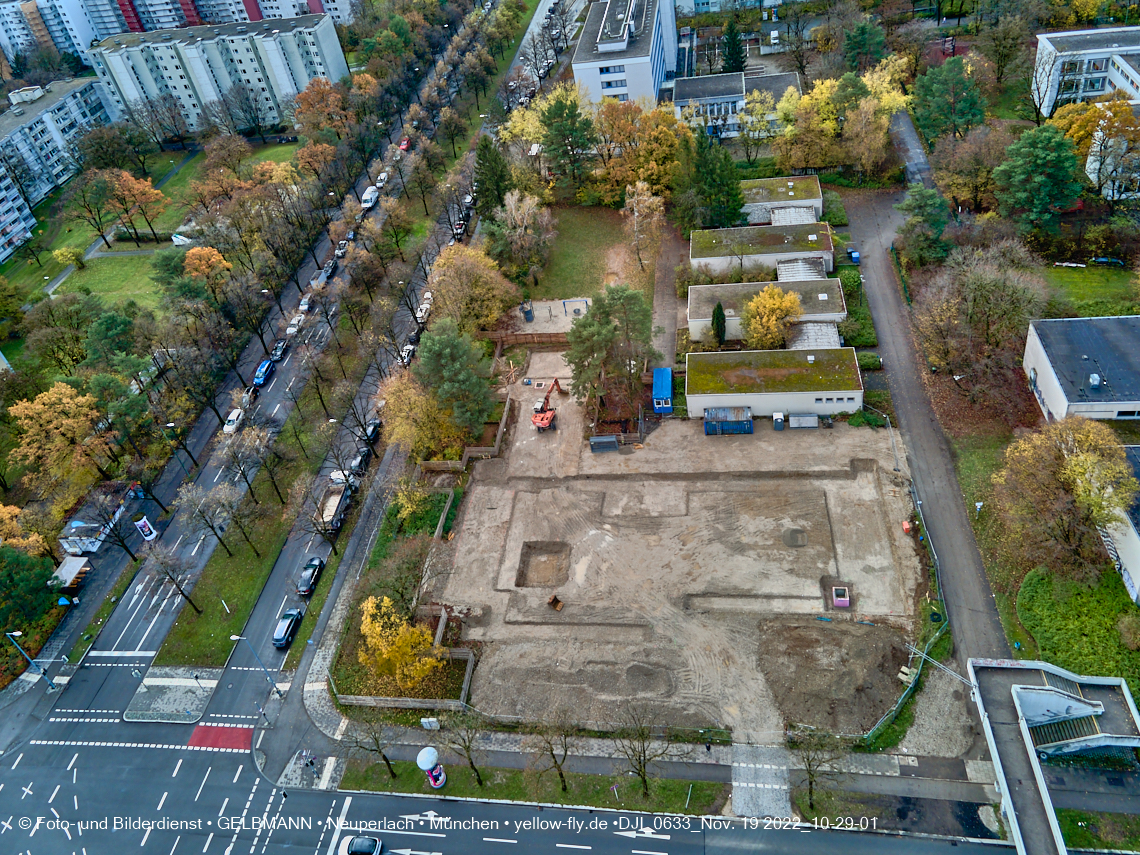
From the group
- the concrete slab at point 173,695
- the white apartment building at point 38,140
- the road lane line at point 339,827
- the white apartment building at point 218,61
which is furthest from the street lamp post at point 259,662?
the white apartment building at point 218,61

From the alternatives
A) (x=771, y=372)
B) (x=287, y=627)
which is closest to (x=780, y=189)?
(x=771, y=372)

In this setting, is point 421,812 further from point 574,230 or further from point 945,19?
point 945,19

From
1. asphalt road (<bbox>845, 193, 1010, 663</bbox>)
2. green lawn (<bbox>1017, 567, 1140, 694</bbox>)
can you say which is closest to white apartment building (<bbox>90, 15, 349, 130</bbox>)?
asphalt road (<bbox>845, 193, 1010, 663</bbox>)

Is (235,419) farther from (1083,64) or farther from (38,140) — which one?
(1083,64)

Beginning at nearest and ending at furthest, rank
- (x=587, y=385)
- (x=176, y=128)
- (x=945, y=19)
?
(x=587, y=385)
(x=945, y=19)
(x=176, y=128)

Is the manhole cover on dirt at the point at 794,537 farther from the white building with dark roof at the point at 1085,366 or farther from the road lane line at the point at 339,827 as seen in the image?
the road lane line at the point at 339,827

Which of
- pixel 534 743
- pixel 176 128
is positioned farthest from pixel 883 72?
pixel 176 128
